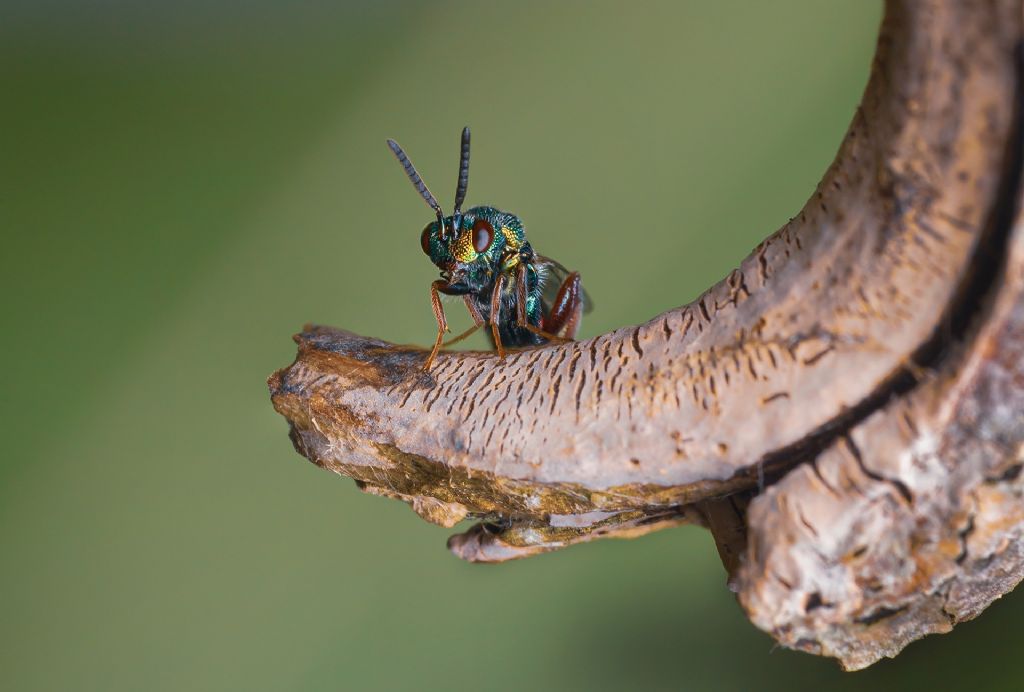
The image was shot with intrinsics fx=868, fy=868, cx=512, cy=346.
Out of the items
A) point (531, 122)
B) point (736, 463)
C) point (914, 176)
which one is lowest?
point (736, 463)

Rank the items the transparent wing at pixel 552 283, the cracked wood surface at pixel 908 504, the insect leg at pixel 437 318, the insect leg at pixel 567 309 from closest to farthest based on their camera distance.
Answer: the cracked wood surface at pixel 908 504 < the insect leg at pixel 437 318 < the insect leg at pixel 567 309 < the transparent wing at pixel 552 283

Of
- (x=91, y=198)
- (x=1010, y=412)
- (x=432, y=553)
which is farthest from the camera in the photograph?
(x=91, y=198)

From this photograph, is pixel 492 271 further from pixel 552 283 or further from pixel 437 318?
pixel 552 283

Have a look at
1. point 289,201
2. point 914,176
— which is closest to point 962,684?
point 914,176

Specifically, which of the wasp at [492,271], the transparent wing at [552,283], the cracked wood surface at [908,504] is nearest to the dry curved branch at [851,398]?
the cracked wood surface at [908,504]

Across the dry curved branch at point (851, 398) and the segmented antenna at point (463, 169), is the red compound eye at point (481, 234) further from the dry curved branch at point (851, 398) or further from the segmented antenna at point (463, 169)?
the dry curved branch at point (851, 398)

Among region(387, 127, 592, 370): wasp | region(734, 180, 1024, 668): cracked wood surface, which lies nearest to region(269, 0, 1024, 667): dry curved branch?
region(734, 180, 1024, 668): cracked wood surface

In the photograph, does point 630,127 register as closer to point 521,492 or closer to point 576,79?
point 576,79

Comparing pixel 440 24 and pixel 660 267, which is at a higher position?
pixel 440 24

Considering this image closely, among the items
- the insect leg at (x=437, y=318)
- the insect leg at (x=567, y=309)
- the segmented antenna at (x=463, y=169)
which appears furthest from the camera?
the insect leg at (x=567, y=309)
